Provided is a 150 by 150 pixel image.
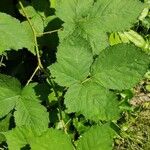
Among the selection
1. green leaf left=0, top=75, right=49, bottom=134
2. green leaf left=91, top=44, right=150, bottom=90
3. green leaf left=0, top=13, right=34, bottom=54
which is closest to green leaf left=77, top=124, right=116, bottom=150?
green leaf left=91, top=44, right=150, bottom=90

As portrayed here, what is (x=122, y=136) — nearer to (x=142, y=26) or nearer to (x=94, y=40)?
(x=142, y=26)

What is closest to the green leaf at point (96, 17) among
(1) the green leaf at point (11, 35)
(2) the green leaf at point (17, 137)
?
(1) the green leaf at point (11, 35)

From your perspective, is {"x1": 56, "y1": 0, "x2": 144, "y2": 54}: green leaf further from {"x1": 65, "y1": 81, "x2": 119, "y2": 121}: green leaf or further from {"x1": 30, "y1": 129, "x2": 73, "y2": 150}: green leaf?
{"x1": 30, "y1": 129, "x2": 73, "y2": 150}: green leaf

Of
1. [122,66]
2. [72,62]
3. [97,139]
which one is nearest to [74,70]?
[72,62]

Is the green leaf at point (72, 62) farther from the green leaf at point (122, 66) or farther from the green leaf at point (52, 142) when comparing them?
the green leaf at point (52, 142)

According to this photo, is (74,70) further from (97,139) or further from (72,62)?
(97,139)
